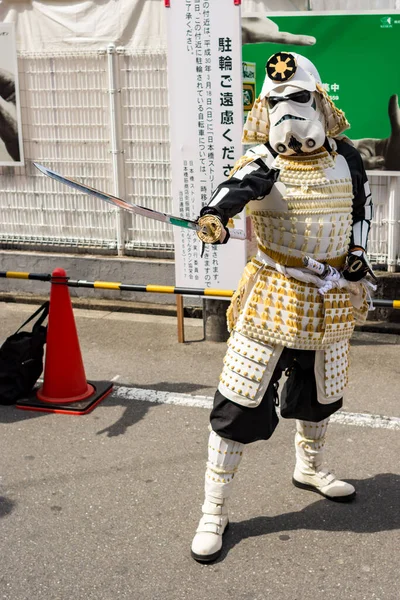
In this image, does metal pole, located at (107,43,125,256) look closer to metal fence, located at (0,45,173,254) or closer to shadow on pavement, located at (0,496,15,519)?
metal fence, located at (0,45,173,254)

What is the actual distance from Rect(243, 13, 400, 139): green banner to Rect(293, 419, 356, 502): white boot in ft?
10.7

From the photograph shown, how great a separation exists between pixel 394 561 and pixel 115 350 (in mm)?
3384

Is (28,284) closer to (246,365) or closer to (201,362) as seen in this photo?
(201,362)

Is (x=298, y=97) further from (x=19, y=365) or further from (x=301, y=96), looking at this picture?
(x=19, y=365)

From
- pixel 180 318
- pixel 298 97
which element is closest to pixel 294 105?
pixel 298 97

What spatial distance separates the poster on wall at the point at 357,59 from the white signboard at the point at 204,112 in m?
0.72

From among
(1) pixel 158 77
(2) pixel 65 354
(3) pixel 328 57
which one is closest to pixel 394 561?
(2) pixel 65 354

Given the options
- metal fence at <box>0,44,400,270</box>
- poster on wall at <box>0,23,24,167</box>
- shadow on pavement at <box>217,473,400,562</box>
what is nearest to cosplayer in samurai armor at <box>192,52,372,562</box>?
shadow on pavement at <box>217,473,400,562</box>

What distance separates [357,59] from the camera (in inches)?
250

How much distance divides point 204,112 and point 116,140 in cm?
172

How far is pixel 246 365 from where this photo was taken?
357 centimetres

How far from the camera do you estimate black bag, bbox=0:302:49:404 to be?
17.3 ft

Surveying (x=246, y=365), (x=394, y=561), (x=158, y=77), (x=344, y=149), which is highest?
(x=158, y=77)

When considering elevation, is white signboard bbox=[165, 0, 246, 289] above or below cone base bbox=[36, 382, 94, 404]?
above
